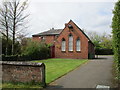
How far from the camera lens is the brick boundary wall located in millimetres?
7461

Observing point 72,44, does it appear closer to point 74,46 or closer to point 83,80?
point 74,46

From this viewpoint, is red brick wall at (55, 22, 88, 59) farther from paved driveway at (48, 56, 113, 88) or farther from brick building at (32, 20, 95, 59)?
paved driveway at (48, 56, 113, 88)

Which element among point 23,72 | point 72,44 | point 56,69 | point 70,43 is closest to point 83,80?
point 23,72

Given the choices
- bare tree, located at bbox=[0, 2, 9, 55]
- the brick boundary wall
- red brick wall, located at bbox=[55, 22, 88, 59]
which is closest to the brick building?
red brick wall, located at bbox=[55, 22, 88, 59]

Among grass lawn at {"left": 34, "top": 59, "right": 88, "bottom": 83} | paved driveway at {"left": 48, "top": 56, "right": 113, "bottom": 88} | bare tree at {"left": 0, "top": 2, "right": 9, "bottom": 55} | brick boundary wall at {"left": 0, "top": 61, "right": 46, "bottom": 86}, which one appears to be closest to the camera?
brick boundary wall at {"left": 0, "top": 61, "right": 46, "bottom": 86}

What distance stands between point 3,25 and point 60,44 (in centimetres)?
1201

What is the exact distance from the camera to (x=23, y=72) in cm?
780

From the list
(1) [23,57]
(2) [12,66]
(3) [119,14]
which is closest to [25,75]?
(2) [12,66]

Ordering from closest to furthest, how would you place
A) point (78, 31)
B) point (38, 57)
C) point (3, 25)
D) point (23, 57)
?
point (23, 57) → point (3, 25) → point (38, 57) → point (78, 31)

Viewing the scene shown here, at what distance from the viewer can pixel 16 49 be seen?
27625 mm

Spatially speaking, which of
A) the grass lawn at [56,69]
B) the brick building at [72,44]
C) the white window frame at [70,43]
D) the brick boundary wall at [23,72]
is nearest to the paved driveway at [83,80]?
the grass lawn at [56,69]

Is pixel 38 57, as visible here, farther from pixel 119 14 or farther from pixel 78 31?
pixel 119 14

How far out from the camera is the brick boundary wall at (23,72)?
7461mm

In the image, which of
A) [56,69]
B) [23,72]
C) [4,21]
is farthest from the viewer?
[4,21]
